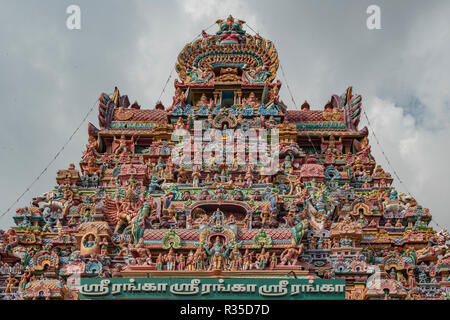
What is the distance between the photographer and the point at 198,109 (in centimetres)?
2583

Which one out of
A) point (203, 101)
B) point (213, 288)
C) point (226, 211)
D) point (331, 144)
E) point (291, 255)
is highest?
point (203, 101)

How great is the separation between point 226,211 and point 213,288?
Result: 5053mm

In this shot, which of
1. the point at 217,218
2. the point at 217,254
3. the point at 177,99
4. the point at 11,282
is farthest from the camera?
the point at 177,99

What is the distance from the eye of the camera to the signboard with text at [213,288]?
49.6 feet

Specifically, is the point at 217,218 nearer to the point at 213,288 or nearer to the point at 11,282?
the point at 213,288

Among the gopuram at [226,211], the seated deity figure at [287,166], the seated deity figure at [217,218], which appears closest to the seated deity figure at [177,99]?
the gopuram at [226,211]

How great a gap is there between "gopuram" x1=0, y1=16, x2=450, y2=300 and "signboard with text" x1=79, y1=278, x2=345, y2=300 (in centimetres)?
3

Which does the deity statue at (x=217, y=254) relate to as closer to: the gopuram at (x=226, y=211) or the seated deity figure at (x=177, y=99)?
the gopuram at (x=226, y=211)

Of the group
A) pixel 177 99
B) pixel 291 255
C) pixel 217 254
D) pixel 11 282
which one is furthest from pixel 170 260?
pixel 177 99

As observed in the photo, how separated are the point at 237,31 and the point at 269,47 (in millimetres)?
2125

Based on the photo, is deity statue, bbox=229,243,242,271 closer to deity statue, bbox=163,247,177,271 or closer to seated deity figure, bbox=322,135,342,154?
deity statue, bbox=163,247,177,271

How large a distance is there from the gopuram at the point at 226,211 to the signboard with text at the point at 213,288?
3 centimetres

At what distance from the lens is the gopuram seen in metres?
16.4

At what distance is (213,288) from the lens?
49.8 feet
